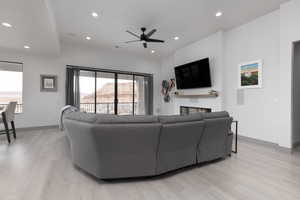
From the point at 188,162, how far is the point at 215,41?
4032 mm

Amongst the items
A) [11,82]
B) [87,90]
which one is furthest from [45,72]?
[87,90]

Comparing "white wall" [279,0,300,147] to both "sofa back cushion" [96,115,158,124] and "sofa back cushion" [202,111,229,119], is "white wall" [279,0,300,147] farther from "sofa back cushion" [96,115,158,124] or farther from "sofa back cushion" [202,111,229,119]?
"sofa back cushion" [96,115,158,124]

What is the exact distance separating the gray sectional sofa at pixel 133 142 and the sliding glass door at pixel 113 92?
12.6 feet

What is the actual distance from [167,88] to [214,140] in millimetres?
4658

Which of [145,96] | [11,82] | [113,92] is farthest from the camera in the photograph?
[145,96]

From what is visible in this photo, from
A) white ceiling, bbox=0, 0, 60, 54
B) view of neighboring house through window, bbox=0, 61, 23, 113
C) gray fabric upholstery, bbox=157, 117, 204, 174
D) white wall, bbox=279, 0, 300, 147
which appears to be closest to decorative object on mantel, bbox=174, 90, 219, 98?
white wall, bbox=279, 0, 300, 147

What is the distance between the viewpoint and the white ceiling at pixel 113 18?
2.87 metres

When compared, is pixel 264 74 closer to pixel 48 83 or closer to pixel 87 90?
pixel 87 90

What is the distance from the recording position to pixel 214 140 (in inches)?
102

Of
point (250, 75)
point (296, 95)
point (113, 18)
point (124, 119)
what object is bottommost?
point (124, 119)

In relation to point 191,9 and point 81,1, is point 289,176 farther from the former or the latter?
point 81,1

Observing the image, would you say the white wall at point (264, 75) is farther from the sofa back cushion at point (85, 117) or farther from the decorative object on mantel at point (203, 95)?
the sofa back cushion at point (85, 117)

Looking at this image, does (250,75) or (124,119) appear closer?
(124,119)

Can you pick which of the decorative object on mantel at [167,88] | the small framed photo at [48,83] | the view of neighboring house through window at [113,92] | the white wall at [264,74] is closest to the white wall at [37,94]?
the small framed photo at [48,83]
